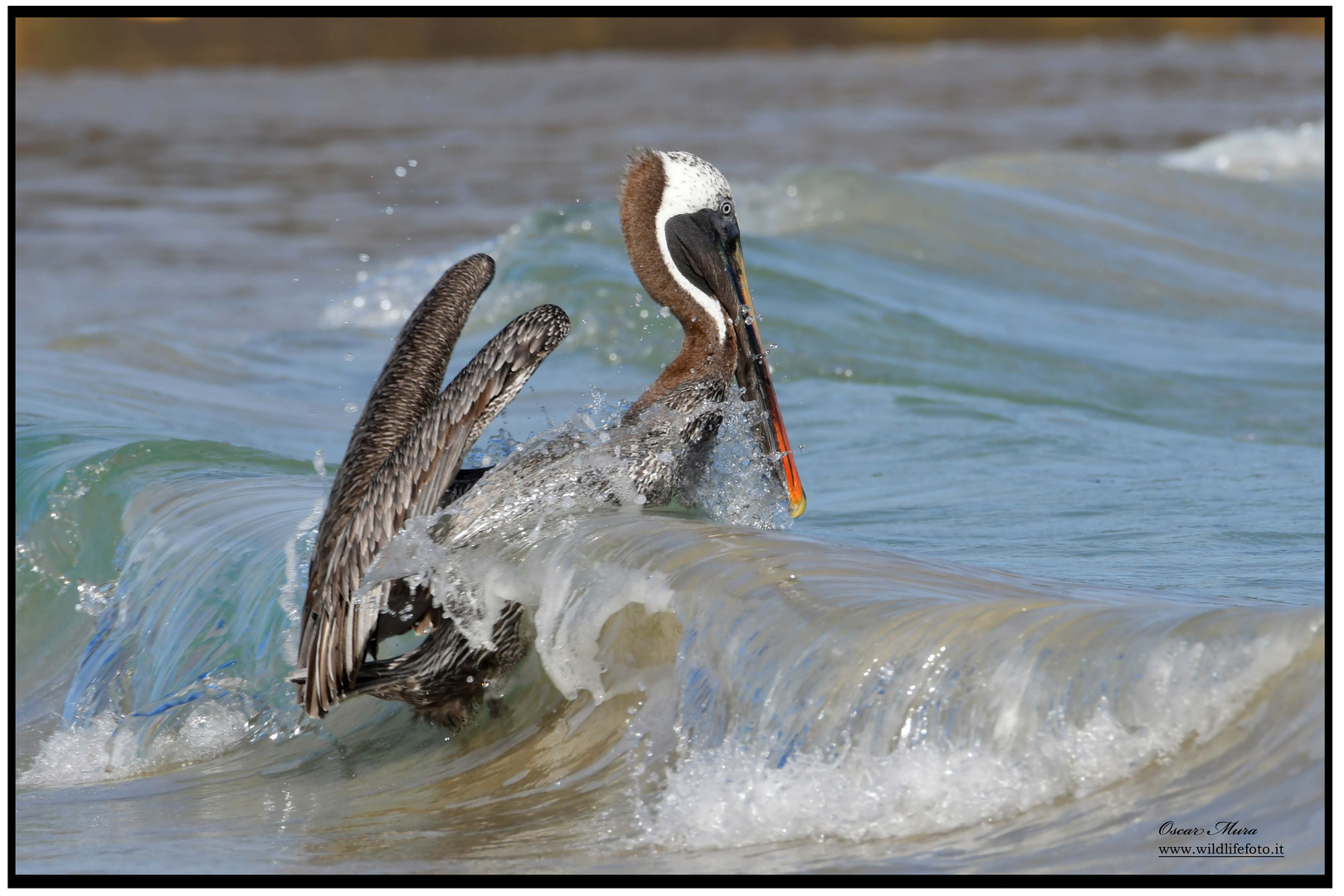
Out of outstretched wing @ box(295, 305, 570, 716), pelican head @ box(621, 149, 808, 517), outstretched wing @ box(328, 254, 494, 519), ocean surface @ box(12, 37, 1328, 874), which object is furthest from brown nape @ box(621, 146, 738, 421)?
outstretched wing @ box(295, 305, 570, 716)

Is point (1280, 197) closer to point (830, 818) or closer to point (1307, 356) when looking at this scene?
point (1307, 356)

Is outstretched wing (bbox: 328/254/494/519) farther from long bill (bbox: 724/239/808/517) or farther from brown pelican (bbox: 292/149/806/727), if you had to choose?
long bill (bbox: 724/239/808/517)

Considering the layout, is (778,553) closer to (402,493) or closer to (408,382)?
(402,493)

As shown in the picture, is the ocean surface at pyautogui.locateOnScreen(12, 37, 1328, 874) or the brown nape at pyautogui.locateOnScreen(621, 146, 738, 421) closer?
the ocean surface at pyautogui.locateOnScreen(12, 37, 1328, 874)

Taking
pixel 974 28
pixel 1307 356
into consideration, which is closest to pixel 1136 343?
pixel 1307 356

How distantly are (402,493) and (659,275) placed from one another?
3.85 ft

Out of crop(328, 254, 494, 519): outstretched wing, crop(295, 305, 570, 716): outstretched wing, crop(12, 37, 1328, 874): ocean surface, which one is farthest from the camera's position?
crop(328, 254, 494, 519): outstretched wing

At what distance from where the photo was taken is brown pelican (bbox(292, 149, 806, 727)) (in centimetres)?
386

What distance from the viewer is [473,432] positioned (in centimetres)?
388

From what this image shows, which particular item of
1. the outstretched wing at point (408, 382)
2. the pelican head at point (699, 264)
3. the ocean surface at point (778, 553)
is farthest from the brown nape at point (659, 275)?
the outstretched wing at point (408, 382)

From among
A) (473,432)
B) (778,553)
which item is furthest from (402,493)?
(778,553)

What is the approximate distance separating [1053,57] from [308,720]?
30647 mm

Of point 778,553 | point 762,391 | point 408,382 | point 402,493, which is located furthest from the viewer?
point 762,391

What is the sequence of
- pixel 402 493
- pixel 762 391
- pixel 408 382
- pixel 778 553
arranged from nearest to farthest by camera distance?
pixel 402 493
pixel 778 553
pixel 408 382
pixel 762 391
